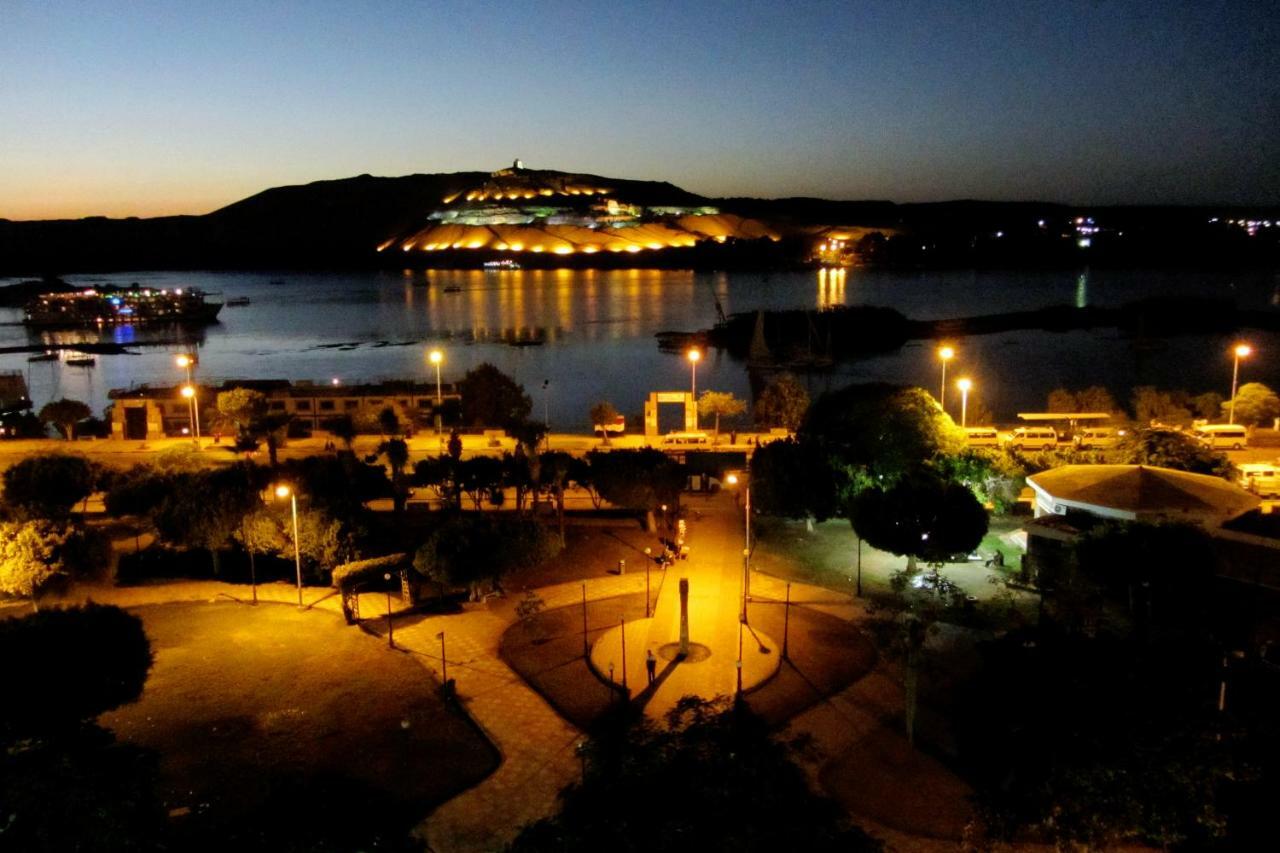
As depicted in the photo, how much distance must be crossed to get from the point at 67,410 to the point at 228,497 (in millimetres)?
12491

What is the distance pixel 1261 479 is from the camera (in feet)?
44.3

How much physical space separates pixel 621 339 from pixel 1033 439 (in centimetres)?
4090

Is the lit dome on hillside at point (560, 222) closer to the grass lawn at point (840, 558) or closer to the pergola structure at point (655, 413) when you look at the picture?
the pergola structure at point (655, 413)

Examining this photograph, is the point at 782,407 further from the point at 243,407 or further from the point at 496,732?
the point at 496,732

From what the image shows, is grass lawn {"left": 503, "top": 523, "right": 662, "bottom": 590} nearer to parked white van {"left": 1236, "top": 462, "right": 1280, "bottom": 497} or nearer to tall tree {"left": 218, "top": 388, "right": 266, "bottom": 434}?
tall tree {"left": 218, "top": 388, "right": 266, "bottom": 434}

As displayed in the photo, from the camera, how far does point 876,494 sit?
10641 millimetres

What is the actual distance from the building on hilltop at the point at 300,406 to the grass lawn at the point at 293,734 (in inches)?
439

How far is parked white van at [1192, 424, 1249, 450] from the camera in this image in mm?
16531

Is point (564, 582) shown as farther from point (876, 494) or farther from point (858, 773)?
point (858, 773)

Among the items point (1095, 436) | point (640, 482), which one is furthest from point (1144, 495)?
point (1095, 436)

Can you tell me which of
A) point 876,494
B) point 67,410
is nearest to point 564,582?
point 876,494

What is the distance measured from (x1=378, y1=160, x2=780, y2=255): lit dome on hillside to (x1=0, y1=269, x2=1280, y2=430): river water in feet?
51.7

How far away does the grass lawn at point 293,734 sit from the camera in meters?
6.26

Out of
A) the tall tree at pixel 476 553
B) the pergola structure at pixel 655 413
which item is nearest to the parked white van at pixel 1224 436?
the pergola structure at pixel 655 413
